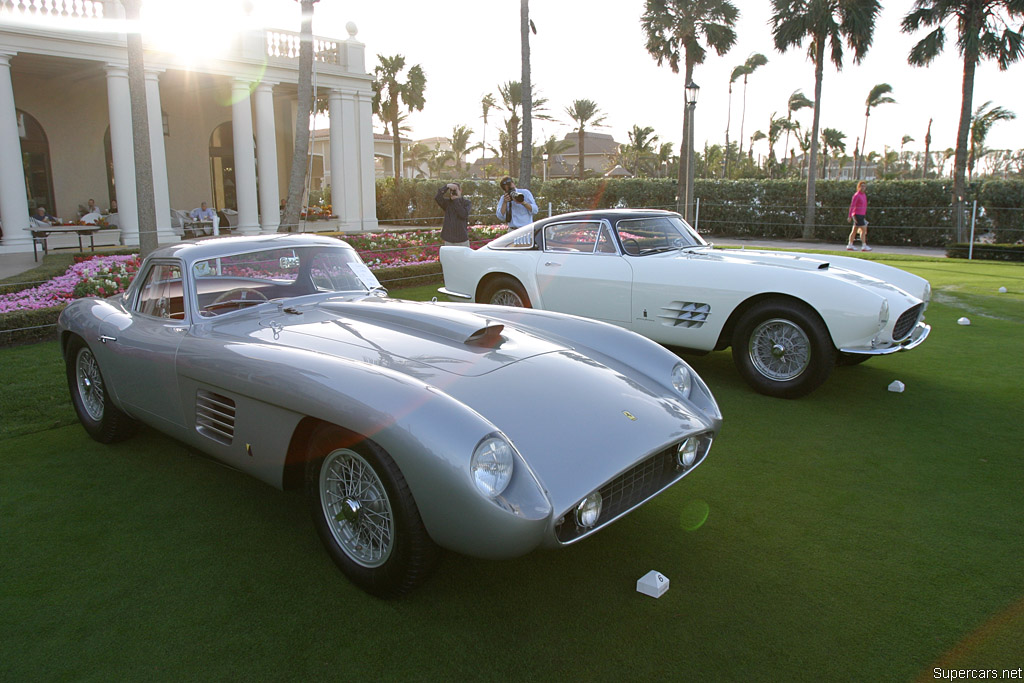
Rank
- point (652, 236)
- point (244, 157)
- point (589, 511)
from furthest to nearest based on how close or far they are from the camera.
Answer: point (244, 157)
point (652, 236)
point (589, 511)

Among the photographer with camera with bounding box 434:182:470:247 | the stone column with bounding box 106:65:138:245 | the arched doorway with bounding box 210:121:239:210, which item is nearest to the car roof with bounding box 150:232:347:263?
the photographer with camera with bounding box 434:182:470:247

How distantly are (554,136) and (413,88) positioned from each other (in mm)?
12780

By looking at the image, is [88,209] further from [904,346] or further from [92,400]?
[904,346]

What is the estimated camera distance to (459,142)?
61.9 meters

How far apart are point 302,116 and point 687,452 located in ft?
41.7

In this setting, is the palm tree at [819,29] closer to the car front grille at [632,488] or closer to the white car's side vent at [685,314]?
the white car's side vent at [685,314]

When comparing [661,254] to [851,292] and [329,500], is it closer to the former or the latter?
[851,292]

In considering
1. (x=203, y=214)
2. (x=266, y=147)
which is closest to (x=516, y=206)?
(x=266, y=147)

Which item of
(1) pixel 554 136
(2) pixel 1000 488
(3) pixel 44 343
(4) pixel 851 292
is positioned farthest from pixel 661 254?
(1) pixel 554 136

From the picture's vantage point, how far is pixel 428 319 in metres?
3.56

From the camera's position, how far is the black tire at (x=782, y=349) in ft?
16.9

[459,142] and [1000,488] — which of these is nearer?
[1000,488]

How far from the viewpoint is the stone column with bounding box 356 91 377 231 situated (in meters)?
22.5

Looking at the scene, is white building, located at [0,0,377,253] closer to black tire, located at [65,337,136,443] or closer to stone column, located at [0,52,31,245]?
stone column, located at [0,52,31,245]
